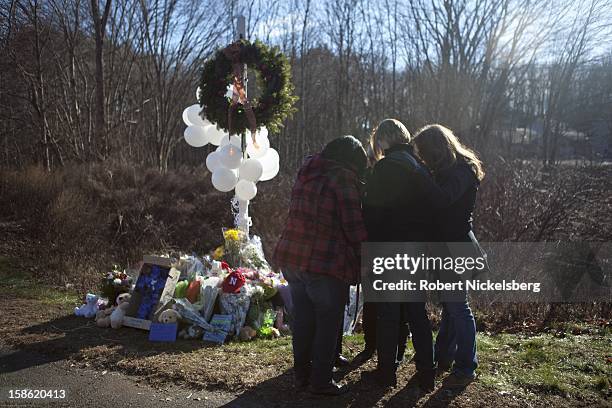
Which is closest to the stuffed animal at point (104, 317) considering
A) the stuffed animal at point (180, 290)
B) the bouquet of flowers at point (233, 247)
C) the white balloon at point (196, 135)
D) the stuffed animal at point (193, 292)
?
the stuffed animal at point (180, 290)

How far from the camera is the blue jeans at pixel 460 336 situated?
13.0 feet

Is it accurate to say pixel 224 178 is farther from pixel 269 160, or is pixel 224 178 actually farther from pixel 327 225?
pixel 327 225

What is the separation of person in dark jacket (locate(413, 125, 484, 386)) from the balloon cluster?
11.0ft

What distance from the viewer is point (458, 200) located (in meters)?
3.86

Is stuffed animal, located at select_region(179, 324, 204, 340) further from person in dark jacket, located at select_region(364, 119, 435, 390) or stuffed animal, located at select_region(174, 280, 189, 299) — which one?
person in dark jacket, located at select_region(364, 119, 435, 390)

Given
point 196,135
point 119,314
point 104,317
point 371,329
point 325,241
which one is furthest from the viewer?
point 196,135

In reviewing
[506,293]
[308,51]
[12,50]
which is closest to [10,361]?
[506,293]

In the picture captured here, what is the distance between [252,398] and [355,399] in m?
0.77

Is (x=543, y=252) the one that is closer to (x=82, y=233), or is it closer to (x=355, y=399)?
(x=355, y=399)

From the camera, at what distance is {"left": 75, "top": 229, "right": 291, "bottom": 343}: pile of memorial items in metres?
5.37

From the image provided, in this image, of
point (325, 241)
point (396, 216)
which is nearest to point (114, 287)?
point (325, 241)

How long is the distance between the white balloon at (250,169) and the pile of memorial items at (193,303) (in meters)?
1.26

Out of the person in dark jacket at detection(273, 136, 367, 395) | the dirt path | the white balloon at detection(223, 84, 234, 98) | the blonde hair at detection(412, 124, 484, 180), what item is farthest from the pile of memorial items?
the blonde hair at detection(412, 124, 484, 180)

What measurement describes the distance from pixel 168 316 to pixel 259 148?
8.71 ft
